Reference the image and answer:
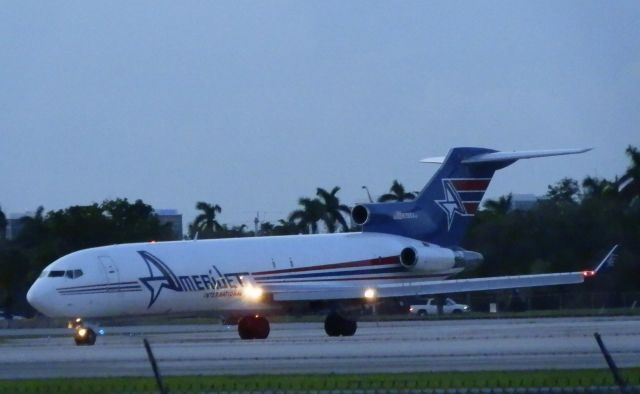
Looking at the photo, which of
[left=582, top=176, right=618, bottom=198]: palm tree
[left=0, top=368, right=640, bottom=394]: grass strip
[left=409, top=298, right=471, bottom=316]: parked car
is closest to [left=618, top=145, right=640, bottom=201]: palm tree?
[left=582, top=176, right=618, bottom=198]: palm tree

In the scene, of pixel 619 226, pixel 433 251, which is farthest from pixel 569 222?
pixel 433 251

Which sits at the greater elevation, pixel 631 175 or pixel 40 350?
pixel 631 175

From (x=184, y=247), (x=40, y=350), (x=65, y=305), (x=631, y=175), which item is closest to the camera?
(x=40, y=350)

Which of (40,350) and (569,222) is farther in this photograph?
(569,222)

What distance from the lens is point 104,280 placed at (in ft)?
125

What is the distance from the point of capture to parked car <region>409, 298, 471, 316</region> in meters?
65.7

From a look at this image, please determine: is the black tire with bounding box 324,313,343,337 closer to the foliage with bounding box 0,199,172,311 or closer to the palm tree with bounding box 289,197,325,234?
the foliage with bounding box 0,199,172,311

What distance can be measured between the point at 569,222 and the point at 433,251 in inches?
992

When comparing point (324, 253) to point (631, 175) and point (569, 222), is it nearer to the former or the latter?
point (569, 222)

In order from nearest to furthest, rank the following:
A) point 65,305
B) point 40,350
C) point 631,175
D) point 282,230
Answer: point 40,350
point 65,305
point 631,175
point 282,230

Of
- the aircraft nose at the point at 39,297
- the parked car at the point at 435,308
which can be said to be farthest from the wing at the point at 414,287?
the parked car at the point at 435,308

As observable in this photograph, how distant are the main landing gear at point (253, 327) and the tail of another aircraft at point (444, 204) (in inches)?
243

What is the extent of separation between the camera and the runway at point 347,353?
910 inches

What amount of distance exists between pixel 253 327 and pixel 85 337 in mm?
5064
